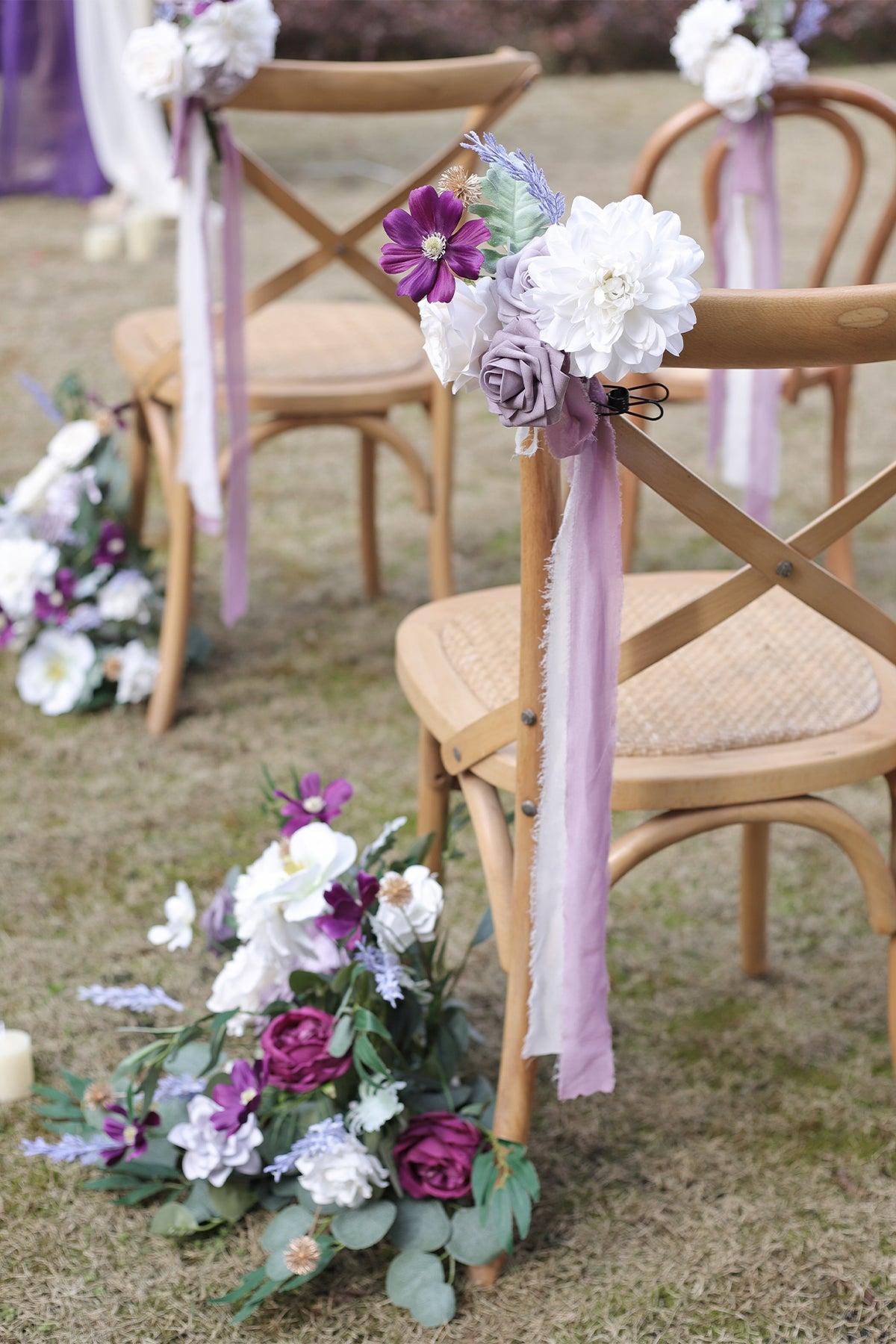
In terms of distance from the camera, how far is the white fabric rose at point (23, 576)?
256cm

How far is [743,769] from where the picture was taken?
4.48 feet

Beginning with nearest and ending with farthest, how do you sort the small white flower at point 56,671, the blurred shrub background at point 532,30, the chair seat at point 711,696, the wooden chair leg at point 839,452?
the chair seat at point 711,696 → the small white flower at point 56,671 → the wooden chair leg at point 839,452 → the blurred shrub background at point 532,30

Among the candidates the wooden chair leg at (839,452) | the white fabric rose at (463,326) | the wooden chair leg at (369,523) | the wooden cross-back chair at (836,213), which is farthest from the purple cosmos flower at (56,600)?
the white fabric rose at (463,326)

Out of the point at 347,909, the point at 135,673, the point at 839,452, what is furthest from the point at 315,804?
the point at 839,452

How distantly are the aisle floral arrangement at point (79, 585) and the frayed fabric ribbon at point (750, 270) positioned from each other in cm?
101

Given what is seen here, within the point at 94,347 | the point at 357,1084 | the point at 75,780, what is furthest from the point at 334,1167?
the point at 94,347

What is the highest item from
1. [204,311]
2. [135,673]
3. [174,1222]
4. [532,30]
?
[532,30]

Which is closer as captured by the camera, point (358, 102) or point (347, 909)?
point (347, 909)

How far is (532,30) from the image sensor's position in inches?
376

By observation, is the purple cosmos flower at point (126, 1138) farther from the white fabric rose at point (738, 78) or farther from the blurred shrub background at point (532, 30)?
the blurred shrub background at point (532, 30)

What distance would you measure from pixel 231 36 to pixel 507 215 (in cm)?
115

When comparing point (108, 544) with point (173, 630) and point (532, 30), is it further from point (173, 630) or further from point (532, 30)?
point (532, 30)

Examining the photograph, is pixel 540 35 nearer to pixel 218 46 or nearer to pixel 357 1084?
pixel 218 46

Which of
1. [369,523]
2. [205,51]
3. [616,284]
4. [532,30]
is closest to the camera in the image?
[616,284]
